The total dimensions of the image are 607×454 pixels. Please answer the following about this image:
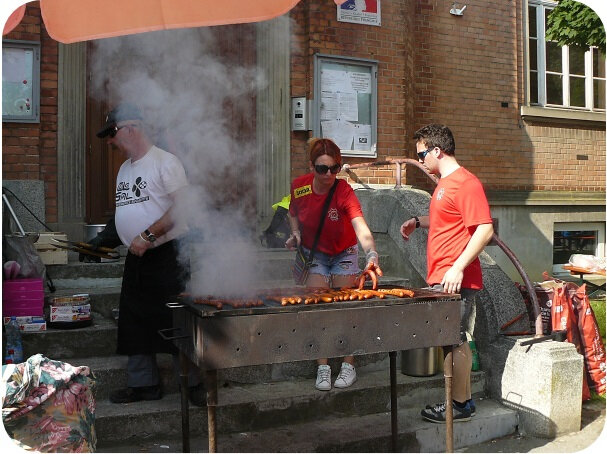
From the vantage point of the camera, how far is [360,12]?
28.7 ft

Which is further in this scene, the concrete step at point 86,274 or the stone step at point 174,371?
the concrete step at point 86,274

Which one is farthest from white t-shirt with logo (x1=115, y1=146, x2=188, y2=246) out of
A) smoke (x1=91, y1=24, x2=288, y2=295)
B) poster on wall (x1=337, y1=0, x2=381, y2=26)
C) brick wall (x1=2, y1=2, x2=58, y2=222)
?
poster on wall (x1=337, y1=0, x2=381, y2=26)

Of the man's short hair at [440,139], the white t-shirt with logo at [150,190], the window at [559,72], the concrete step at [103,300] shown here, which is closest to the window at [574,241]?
the window at [559,72]

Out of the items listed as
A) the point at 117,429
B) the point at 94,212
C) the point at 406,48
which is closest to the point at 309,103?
the point at 406,48

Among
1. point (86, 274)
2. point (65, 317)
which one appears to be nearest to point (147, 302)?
point (65, 317)

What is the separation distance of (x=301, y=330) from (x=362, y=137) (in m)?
5.59

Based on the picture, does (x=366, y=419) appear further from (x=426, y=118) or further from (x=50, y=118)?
(x=426, y=118)

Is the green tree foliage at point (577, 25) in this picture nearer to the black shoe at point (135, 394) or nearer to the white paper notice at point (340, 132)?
the white paper notice at point (340, 132)

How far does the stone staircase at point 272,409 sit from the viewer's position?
14.2ft

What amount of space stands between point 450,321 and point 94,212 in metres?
4.98

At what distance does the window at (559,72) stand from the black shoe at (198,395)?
893 cm

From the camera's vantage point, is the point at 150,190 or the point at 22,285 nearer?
the point at 150,190

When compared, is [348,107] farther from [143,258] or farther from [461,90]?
[143,258]

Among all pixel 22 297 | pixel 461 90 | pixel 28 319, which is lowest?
pixel 28 319
